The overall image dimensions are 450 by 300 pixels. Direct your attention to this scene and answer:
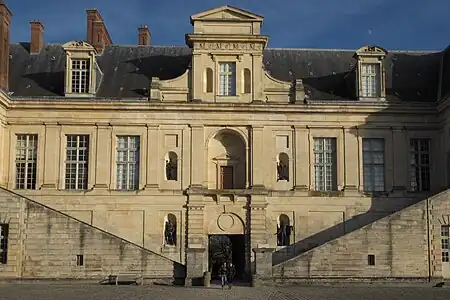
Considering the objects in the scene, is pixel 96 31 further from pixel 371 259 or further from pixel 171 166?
pixel 371 259

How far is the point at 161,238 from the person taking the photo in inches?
1387

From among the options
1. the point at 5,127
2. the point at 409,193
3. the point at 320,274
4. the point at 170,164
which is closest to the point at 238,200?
the point at 170,164

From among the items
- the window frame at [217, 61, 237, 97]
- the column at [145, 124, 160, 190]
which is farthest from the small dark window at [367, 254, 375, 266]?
the column at [145, 124, 160, 190]

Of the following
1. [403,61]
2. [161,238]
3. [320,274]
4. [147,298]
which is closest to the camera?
[147,298]

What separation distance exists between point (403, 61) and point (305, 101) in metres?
7.28

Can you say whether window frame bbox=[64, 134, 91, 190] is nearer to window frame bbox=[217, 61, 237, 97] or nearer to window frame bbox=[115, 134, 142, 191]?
A: window frame bbox=[115, 134, 142, 191]

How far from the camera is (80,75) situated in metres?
36.9

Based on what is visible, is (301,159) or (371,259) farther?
(301,159)

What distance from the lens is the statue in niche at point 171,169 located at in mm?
36125

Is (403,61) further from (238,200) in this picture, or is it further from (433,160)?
(238,200)

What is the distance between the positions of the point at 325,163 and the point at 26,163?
1493cm

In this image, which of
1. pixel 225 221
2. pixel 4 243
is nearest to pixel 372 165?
pixel 225 221

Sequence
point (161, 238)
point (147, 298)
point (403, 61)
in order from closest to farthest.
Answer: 1. point (147, 298)
2. point (161, 238)
3. point (403, 61)

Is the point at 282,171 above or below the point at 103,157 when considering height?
below
